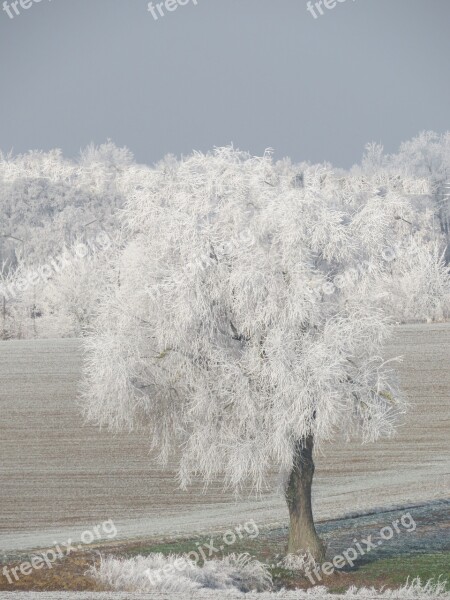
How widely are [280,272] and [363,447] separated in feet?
68.1

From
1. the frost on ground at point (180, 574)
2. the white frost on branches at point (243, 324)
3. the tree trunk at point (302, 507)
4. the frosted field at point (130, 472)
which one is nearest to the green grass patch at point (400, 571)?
the tree trunk at point (302, 507)

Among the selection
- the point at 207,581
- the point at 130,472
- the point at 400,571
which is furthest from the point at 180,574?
the point at 130,472

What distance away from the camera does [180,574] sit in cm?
1847

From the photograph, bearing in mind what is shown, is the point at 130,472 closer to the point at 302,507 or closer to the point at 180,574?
the point at 302,507

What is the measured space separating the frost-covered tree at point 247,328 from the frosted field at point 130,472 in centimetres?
407

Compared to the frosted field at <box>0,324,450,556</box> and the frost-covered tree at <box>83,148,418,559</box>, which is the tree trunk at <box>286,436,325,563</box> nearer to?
the frost-covered tree at <box>83,148,418,559</box>

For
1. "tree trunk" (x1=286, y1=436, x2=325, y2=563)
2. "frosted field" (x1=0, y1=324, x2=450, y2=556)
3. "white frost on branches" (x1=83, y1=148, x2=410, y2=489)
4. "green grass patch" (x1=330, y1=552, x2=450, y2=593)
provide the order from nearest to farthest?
"green grass patch" (x1=330, y1=552, x2=450, y2=593), "white frost on branches" (x1=83, y1=148, x2=410, y2=489), "tree trunk" (x1=286, y1=436, x2=325, y2=563), "frosted field" (x1=0, y1=324, x2=450, y2=556)

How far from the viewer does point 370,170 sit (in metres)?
140

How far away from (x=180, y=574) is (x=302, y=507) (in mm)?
5945

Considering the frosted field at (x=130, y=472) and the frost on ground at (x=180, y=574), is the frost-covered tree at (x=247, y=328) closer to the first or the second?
the frost on ground at (x=180, y=574)

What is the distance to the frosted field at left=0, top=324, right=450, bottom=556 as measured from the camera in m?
30.3

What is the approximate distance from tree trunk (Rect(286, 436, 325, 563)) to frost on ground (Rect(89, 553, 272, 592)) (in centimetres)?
123

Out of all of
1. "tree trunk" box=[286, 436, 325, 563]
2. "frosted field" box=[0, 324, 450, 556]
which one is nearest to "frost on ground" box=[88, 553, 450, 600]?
"tree trunk" box=[286, 436, 325, 563]

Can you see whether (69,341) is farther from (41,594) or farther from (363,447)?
(41,594)
